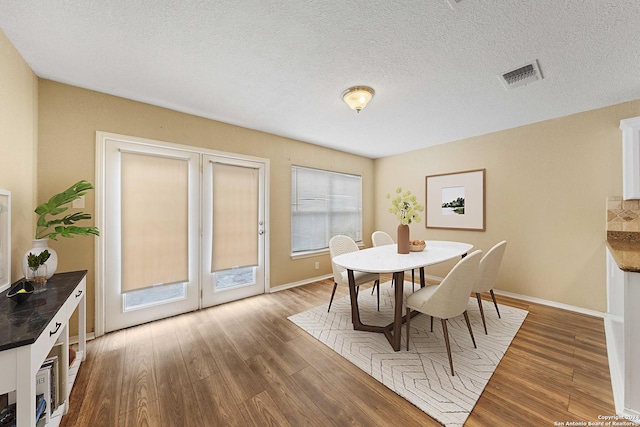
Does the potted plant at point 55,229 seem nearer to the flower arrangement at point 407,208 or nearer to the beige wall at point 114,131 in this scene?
the beige wall at point 114,131

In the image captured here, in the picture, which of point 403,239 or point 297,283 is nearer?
point 403,239

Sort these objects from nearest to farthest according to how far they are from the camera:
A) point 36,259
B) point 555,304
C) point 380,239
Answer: point 36,259 → point 555,304 → point 380,239

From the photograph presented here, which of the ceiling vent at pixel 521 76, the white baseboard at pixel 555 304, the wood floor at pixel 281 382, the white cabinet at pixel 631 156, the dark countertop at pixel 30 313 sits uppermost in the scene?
the ceiling vent at pixel 521 76

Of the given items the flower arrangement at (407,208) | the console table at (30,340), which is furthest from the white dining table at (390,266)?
the console table at (30,340)

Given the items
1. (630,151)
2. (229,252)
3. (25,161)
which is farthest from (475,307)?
(25,161)

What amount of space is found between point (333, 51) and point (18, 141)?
246 cm

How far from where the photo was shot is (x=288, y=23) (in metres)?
1.47

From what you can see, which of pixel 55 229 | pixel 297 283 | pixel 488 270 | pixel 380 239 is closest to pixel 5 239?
pixel 55 229

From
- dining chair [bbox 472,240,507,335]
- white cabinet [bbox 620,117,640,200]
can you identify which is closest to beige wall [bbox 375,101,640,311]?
white cabinet [bbox 620,117,640,200]

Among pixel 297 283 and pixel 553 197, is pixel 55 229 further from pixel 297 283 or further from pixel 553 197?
pixel 553 197

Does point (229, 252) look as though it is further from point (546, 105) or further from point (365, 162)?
point (546, 105)

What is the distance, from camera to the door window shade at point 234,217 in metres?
3.03

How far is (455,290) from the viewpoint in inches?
69.2

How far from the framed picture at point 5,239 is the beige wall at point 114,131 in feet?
1.98
